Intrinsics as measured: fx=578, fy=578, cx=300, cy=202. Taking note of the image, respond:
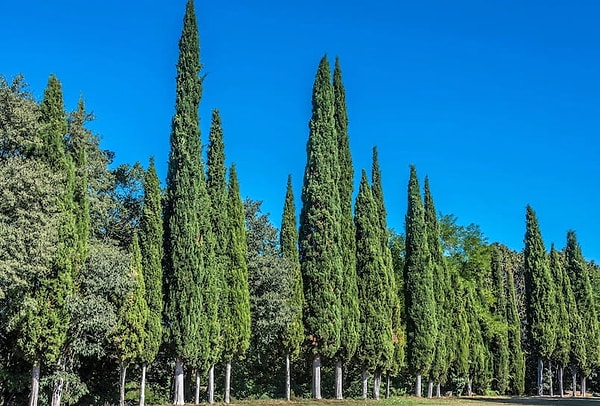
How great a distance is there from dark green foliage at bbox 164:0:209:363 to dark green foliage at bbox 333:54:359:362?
8.54m

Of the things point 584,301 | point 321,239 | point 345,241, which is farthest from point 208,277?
point 584,301

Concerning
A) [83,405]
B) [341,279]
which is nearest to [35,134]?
[83,405]

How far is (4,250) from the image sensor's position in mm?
15250

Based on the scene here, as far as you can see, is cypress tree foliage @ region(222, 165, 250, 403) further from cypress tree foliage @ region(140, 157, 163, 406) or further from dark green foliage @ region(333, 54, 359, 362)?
dark green foliage @ region(333, 54, 359, 362)

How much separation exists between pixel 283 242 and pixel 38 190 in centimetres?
1438

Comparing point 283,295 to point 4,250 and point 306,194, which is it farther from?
point 4,250

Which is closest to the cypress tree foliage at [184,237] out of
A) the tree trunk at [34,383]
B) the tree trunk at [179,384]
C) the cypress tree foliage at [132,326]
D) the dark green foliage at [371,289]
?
the tree trunk at [179,384]

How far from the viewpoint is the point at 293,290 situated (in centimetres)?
2736

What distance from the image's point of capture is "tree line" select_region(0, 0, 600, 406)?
1792 cm

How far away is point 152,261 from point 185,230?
5.74ft

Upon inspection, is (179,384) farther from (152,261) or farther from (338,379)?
(338,379)

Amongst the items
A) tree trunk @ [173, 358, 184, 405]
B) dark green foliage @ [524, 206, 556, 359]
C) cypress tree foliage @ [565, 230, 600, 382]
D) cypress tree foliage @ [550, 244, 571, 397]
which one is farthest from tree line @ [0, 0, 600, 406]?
cypress tree foliage @ [565, 230, 600, 382]

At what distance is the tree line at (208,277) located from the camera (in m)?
17.9

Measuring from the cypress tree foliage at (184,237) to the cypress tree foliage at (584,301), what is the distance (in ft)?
123
